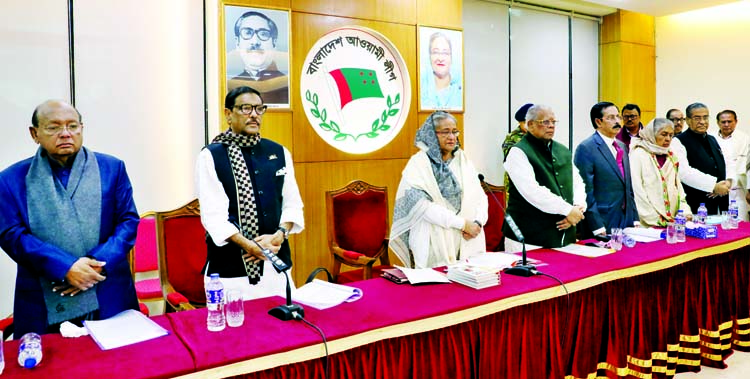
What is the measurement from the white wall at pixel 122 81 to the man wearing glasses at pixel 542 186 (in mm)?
2242

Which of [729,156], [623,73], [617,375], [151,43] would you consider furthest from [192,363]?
[623,73]

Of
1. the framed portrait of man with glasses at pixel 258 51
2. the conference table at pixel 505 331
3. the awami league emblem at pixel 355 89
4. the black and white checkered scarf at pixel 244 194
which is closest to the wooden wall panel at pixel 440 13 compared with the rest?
the awami league emblem at pixel 355 89

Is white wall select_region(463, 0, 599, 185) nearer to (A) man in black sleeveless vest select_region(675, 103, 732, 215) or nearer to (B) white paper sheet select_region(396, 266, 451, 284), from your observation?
(A) man in black sleeveless vest select_region(675, 103, 732, 215)

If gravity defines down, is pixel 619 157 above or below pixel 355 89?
below

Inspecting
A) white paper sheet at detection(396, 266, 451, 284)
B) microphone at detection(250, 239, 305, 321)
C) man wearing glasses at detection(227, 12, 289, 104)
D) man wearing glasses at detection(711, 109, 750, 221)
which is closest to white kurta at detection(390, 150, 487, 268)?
white paper sheet at detection(396, 266, 451, 284)

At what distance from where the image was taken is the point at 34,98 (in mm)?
3375

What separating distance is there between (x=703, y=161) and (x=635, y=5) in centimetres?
209

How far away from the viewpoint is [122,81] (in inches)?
145

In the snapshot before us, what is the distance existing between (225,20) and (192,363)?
9.07ft

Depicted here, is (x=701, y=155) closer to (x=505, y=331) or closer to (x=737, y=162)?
(x=737, y=162)

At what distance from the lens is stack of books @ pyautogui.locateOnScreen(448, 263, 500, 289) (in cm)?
226

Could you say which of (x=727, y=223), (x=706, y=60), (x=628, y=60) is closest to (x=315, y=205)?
(x=727, y=223)

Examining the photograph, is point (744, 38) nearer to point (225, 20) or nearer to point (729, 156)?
point (729, 156)

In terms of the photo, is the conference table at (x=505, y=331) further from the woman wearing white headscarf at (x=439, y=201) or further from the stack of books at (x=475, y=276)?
the woman wearing white headscarf at (x=439, y=201)
